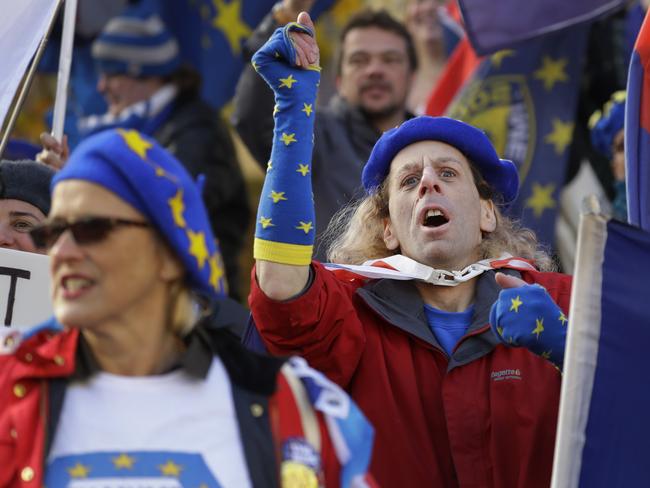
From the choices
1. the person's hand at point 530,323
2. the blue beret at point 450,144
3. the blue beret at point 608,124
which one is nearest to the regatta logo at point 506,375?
the person's hand at point 530,323

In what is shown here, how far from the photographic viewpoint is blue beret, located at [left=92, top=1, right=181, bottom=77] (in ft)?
25.7

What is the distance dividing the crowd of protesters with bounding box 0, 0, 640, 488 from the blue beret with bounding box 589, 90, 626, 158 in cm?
2

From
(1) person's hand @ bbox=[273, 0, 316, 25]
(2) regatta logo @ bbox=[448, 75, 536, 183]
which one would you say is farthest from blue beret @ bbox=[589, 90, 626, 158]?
(1) person's hand @ bbox=[273, 0, 316, 25]

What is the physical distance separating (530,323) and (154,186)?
124 cm

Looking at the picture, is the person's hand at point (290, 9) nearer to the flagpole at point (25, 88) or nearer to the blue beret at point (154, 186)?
the flagpole at point (25, 88)

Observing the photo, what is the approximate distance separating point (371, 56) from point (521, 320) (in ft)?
10.7

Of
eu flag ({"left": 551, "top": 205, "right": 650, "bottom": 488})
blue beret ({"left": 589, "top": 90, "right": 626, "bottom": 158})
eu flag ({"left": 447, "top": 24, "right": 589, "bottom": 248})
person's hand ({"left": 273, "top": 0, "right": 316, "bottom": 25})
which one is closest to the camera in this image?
eu flag ({"left": 551, "top": 205, "right": 650, "bottom": 488})

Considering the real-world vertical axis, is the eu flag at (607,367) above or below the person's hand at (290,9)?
→ below

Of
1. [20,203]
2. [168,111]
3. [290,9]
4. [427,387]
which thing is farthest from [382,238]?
[168,111]

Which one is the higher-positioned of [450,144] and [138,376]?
[450,144]

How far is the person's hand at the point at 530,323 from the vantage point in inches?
154

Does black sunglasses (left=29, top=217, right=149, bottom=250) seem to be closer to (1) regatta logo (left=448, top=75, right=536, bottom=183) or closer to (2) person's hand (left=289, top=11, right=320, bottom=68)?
(2) person's hand (left=289, top=11, right=320, bottom=68)

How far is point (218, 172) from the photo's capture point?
7.18 m

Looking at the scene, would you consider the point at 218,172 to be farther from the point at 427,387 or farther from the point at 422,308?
the point at 427,387
